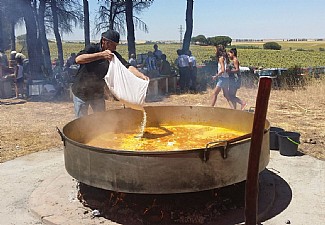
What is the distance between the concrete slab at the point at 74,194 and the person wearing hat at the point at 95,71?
3.47 ft

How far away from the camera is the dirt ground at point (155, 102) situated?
22.3 feet

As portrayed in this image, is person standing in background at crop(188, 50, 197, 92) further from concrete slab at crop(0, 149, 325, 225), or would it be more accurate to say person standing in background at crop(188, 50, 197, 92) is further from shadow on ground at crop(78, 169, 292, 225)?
shadow on ground at crop(78, 169, 292, 225)

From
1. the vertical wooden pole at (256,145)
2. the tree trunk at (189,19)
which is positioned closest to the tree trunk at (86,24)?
the tree trunk at (189,19)

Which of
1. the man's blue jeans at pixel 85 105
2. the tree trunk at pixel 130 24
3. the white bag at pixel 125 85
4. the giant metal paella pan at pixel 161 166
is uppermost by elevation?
the tree trunk at pixel 130 24

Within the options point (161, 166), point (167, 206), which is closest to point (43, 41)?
point (167, 206)

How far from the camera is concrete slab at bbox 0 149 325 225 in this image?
3842 mm

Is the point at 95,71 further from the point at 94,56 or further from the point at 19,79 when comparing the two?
the point at 19,79

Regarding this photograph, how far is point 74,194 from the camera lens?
4430 millimetres

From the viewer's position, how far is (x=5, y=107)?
1116 centimetres

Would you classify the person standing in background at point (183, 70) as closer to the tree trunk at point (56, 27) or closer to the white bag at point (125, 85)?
the tree trunk at point (56, 27)

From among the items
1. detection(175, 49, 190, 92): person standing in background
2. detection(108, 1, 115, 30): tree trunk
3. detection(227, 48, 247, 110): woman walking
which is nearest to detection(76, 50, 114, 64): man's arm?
detection(227, 48, 247, 110): woman walking

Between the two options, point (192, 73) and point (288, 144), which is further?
point (192, 73)

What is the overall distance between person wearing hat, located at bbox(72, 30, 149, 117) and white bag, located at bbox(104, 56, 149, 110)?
16cm

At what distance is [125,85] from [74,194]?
4.62ft
